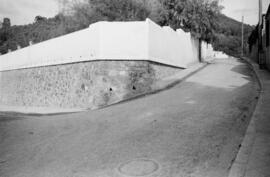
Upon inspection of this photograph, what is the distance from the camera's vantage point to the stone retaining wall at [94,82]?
12156 mm

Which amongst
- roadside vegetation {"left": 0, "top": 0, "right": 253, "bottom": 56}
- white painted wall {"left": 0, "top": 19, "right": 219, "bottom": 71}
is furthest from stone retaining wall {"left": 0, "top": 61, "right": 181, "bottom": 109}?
roadside vegetation {"left": 0, "top": 0, "right": 253, "bottom": 56}

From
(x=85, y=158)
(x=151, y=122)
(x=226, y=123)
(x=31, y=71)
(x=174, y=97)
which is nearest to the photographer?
(x=85, y=158)

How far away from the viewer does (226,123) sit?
614 cm

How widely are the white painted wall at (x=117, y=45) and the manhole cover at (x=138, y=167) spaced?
837cm

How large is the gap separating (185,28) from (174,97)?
14873 mm

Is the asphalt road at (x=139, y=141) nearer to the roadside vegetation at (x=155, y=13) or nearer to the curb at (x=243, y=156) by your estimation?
the curb at (x=243, y=156)

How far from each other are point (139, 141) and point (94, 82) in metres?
7.58

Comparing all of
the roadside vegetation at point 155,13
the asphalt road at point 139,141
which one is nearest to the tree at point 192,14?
the roadside vegetation at point 155,13

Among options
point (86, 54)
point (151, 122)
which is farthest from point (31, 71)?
point (151, 122)

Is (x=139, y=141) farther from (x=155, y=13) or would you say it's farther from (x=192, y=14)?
(x=192, y=14)

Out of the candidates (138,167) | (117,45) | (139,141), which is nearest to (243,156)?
(138,167)

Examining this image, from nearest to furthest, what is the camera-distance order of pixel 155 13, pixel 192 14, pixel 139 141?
pixel 139 141, pixel 155 13, pixel 192 14

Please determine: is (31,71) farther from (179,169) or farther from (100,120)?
(179,169)

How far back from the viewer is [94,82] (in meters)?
12.7
